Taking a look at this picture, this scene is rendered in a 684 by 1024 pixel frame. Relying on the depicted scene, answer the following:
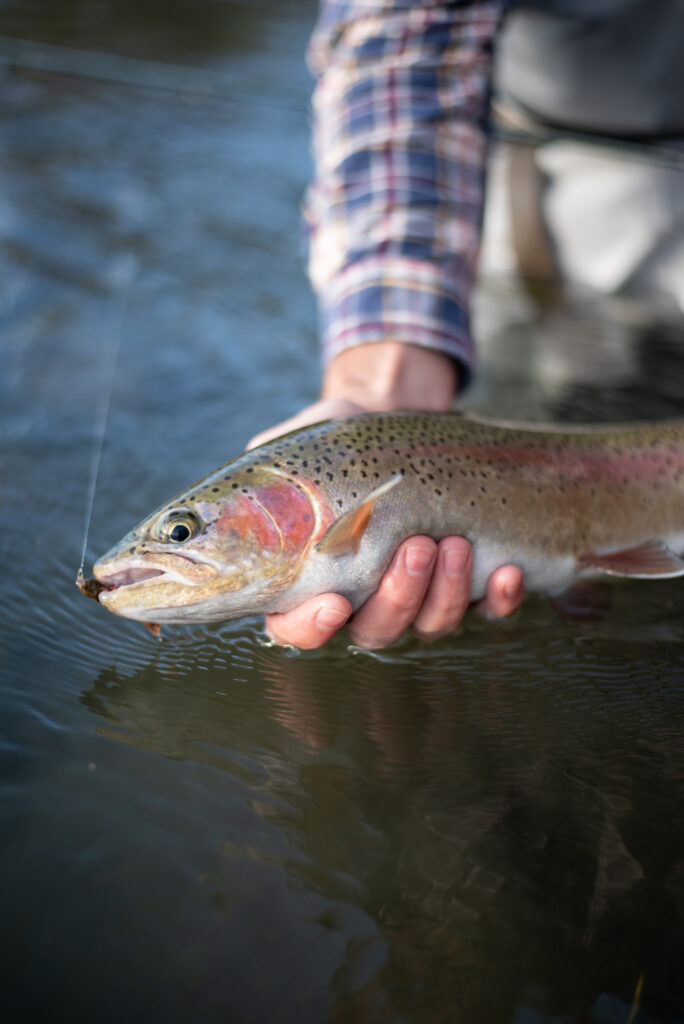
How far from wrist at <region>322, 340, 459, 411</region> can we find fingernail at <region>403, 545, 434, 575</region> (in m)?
0.63

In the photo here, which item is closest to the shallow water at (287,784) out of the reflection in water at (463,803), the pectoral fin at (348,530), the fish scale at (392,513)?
the reflection in water at (463,803)

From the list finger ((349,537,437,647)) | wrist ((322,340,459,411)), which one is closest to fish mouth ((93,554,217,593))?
finger ((349,537,437,647))

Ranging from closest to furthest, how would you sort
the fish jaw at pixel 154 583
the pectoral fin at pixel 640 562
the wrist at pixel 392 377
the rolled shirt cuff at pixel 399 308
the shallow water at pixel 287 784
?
the shallow water at pixel 287 784 < the fish jaw at pixel 154 583 < the pectoral fin at pixel 640 562 < the wrist at pixel 392 377 < the rolled shirt cuff at pixel 399 308

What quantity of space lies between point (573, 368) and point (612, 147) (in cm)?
108

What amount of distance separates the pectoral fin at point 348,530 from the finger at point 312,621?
0.32 ft

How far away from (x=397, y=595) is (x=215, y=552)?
397 mm

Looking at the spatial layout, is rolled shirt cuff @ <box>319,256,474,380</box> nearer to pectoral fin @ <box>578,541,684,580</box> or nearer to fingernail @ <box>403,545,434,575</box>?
pectoral fin @ <box>578,541,684,580</box>

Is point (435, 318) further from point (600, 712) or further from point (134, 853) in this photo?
point (134, 853)

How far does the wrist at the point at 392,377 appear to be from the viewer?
2.36m

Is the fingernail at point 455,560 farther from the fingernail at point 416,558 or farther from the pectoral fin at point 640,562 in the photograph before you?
the pectoral fin at point 640,562

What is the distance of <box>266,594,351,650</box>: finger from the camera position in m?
1.74

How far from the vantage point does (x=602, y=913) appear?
4.53 feet

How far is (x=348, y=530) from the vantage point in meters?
1.74

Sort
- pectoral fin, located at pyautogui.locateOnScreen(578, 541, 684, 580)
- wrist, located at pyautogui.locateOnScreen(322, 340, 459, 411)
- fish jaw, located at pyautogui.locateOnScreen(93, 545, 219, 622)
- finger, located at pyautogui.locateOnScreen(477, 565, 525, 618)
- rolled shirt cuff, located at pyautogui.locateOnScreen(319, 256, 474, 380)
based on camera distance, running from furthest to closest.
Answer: rolled shirt cuff, located at pyautogui.locateOnScreen(319, 256, 474, 380)
wrist, located at pyautogui.locateOnScreen(322, 340, 459, 411)
pectoral fin, located at pyautogui.locateOnScreen(578, 541, 684, 580)
finger, located at pyautogui.locateOnScreen(477, 565, 525, 618)
fish jaw, located at pyautogui.locateOnScreen(93, 545, 219, 622)
